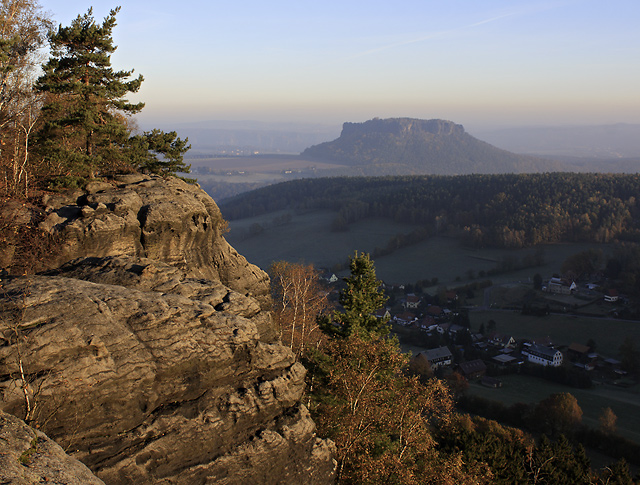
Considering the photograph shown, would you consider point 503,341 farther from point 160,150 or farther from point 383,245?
point 160,150

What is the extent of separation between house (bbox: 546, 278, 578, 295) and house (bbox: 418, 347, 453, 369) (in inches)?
1668

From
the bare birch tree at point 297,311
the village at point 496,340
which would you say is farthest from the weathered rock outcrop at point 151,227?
the village at point 496,340

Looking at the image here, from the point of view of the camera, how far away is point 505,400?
58406mm

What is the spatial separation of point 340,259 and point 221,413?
115m

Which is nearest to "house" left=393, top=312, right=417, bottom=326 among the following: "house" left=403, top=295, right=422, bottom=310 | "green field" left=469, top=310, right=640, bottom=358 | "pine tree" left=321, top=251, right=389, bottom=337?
"house" left=403, top=295, right=422, bottom=310

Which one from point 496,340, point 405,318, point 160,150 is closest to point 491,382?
point 496,340

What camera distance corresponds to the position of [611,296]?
9594 centimetres

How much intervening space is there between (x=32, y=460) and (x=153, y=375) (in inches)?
147

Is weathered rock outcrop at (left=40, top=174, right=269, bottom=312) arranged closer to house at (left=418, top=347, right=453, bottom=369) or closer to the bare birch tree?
the bare birch tree

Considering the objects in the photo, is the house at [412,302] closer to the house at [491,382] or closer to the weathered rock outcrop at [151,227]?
the house at [491,382]

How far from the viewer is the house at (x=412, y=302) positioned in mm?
96750

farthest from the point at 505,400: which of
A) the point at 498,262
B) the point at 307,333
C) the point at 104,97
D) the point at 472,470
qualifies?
the point at 498,262

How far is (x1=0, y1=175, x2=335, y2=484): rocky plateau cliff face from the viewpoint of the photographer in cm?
1213

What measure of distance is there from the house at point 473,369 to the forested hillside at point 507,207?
239ft
